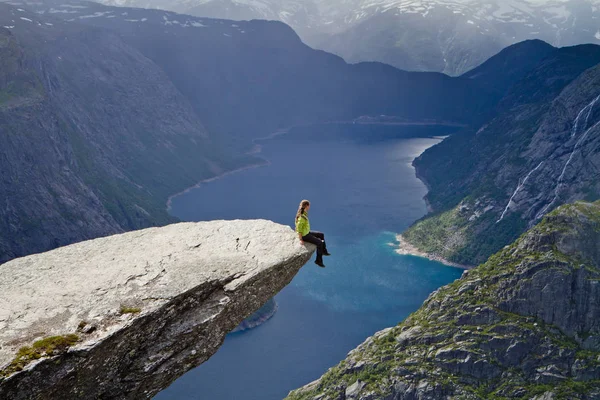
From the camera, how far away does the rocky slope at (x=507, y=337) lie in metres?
73.3

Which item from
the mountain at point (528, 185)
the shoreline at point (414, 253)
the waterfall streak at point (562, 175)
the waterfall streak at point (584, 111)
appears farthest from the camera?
the waterfall streak at point (584, 111)

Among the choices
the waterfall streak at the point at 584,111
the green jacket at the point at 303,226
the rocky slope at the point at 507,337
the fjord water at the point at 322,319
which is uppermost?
the green jacket at the point at 303,226

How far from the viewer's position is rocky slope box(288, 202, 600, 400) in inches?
2886

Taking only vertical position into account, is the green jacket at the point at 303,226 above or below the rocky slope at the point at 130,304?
above

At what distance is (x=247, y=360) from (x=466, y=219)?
3637 inches

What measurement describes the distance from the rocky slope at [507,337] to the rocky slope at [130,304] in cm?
5536

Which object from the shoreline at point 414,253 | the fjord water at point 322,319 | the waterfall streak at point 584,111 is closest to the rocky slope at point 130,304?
the fjord water at point 322,319

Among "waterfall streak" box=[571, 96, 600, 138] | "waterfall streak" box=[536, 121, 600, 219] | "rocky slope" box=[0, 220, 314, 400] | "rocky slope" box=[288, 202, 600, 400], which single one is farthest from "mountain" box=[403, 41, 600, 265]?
"rocky slope" box=[0, 220, 314, 400]

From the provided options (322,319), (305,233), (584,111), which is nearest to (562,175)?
(584,111)

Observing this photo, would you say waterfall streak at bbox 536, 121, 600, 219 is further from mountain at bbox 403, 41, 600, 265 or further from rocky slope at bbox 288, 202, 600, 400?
rocky slope at bbox 288, 202, 600, 400

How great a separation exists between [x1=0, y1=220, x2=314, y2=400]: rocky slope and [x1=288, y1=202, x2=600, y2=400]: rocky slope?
182 ft

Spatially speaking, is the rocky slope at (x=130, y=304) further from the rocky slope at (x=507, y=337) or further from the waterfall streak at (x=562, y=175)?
the waterfall streak at (x=562, y=175)

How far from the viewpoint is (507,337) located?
77.4 m

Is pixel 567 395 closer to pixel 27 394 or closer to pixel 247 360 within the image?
pixel 247 360
